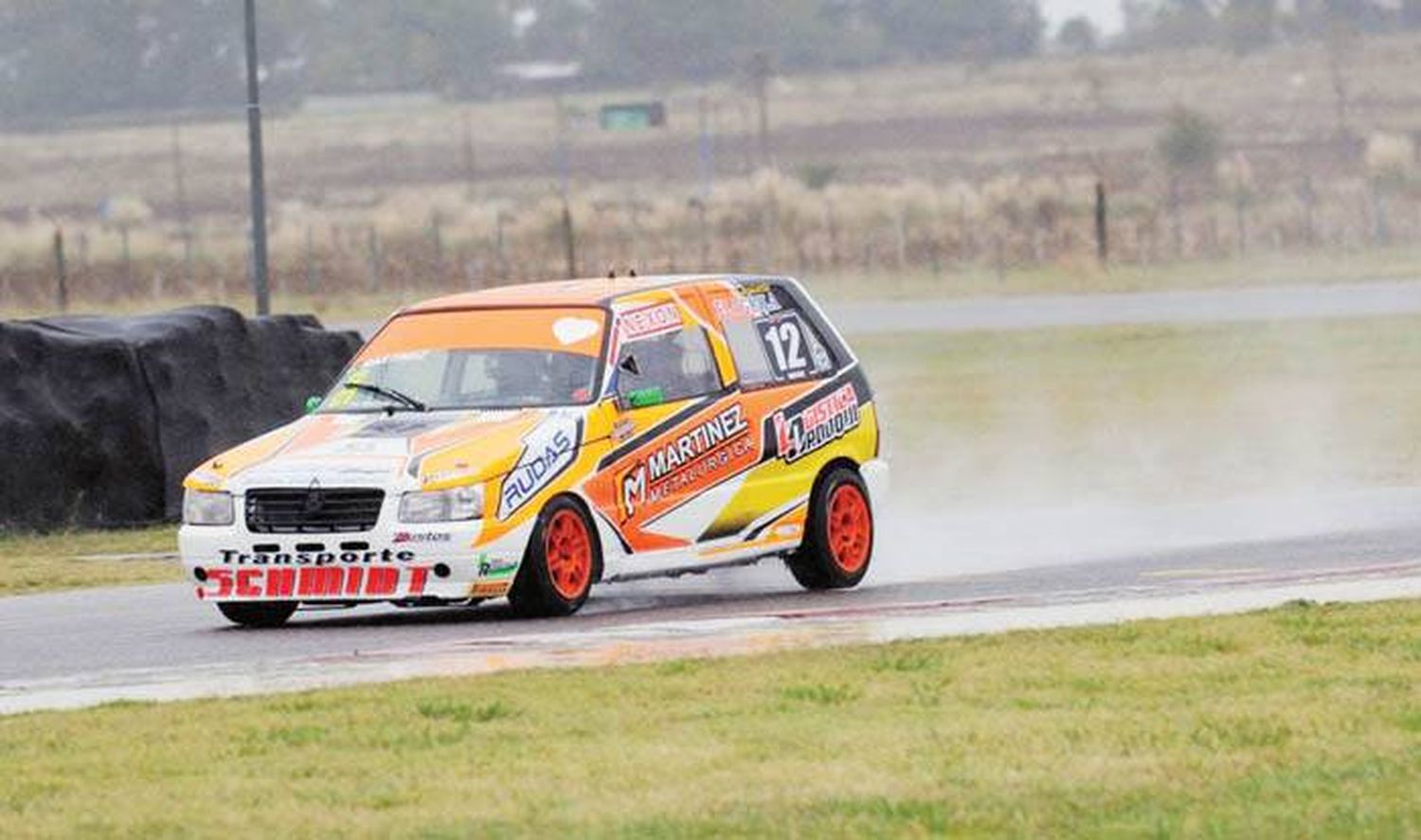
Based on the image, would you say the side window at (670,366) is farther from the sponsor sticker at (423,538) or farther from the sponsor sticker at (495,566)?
the sponsor sticker at (423,538)

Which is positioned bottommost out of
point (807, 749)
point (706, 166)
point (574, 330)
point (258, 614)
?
point (807, 749)

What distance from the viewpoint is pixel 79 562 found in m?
21.5

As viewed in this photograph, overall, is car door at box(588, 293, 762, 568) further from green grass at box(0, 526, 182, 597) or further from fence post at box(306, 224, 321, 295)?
fence post at box(306, 224, 321, 295)

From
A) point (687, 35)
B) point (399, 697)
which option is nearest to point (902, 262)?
point (399, 697)

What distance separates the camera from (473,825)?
9.60 metres

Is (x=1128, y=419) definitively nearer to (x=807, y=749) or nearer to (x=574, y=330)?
(x=574, y=330)

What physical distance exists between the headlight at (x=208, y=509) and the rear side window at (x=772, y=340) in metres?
2.79

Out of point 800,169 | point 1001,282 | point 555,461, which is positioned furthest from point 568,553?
point 800,169

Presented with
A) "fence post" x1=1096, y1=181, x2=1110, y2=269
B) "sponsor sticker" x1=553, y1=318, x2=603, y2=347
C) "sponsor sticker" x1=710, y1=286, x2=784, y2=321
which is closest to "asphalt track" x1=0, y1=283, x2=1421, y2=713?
"sponsor sticker" x1=553, y1=318, x2=603, y2=347

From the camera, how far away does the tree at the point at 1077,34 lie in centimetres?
18675

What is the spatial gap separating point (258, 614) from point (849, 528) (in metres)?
3.23

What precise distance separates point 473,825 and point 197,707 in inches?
123

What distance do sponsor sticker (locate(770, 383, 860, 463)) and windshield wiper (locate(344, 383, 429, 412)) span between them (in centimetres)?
185

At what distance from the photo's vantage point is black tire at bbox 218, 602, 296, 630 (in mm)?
16141
